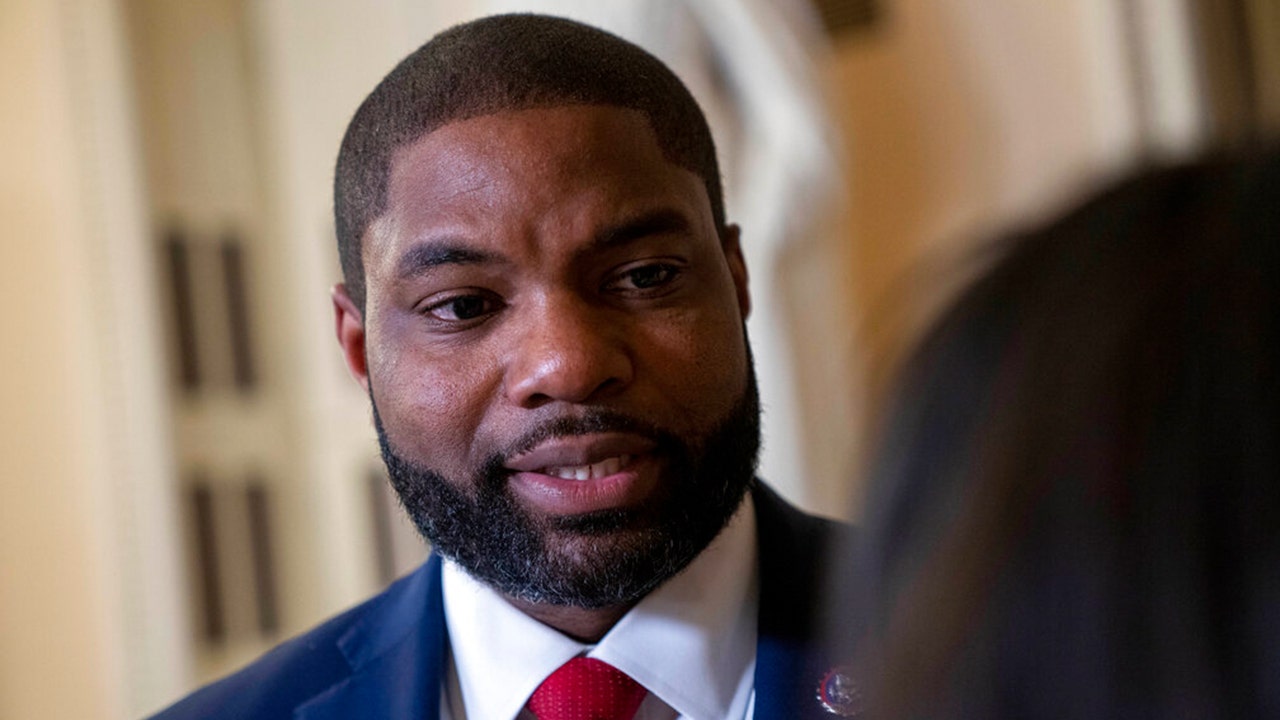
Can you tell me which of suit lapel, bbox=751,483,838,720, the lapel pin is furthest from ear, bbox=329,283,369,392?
the lapel pin

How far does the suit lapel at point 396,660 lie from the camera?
1047mm

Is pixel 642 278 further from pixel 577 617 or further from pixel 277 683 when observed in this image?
pixel 277 683

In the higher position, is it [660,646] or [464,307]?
[464,307]

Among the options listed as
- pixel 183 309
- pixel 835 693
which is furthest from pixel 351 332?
pixel 183 309

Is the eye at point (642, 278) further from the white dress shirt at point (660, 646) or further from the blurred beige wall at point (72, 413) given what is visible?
the blurred beige wall at point (72, 413)

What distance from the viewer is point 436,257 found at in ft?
3.30

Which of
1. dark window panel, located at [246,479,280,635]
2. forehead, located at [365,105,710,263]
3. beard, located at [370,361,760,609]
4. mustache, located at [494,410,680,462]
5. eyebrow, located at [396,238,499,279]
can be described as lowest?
dark window panel, located at [246,479,280,635]

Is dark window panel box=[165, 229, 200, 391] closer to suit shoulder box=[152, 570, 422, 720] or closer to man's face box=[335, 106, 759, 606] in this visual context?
suit shoulder box=[152, 570, 422, 720]

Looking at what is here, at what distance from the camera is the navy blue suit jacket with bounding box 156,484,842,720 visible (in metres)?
1.00

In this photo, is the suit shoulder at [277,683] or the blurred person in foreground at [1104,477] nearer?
the blurred person in foreground at [1104,477]

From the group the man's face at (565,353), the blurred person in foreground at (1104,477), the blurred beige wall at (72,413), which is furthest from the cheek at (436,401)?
the blurred beige wall at (72,413)

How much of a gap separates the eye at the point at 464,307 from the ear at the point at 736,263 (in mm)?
230

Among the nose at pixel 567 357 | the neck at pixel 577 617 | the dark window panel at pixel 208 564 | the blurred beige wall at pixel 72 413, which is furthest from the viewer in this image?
the dark window panel at pixel 208 564

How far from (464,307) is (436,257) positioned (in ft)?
0.14
